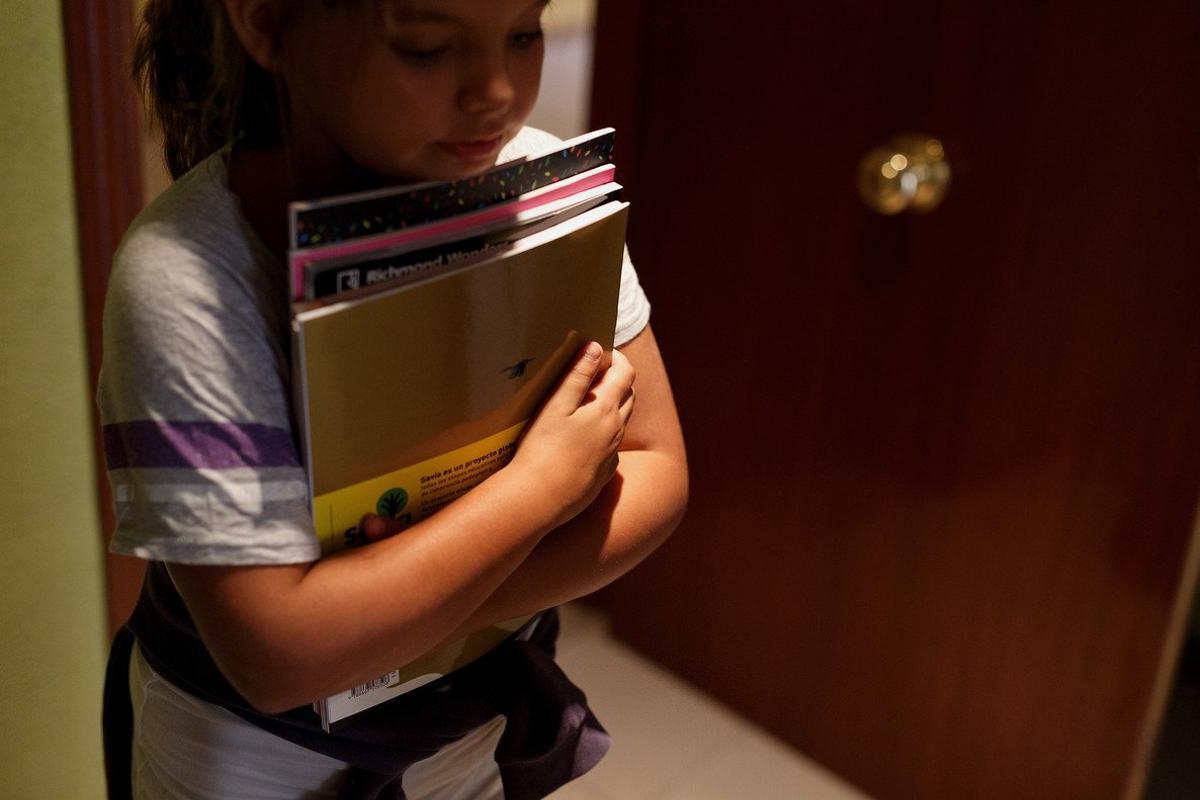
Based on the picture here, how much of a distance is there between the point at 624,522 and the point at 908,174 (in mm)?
902

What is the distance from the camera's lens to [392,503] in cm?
65

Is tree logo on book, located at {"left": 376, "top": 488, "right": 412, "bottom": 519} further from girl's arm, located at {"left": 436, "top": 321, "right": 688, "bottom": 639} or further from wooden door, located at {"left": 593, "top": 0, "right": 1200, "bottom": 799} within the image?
wooden door, located at {"left": 593, "top": 0, "right": 1200, "bottom": 799}

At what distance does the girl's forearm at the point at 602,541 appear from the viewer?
2.32ft

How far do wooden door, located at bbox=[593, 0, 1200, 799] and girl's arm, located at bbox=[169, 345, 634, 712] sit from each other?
0.94 meters

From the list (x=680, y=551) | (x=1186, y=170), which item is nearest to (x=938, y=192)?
(x=1186, y=170)

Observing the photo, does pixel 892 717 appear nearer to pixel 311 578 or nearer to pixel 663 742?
pixel 663 742

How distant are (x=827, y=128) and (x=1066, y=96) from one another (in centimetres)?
34

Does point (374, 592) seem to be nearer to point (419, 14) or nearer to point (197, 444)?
point (197, 444)

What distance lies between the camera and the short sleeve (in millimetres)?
577

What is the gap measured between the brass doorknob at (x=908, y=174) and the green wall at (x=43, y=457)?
0.99 metres

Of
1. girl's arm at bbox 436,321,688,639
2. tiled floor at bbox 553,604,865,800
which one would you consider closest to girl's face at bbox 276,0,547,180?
girl's arm at bbox 436,321,688,639

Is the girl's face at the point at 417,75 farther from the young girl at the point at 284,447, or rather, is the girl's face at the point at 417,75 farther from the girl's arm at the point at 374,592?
the girl's arm at the point at 374,592

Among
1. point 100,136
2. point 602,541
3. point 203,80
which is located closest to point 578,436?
point 602,541

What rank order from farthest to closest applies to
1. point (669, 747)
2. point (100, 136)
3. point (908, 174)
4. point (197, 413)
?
point (669, 747), point (908, 174), point (100, 136), point (197, 413)
